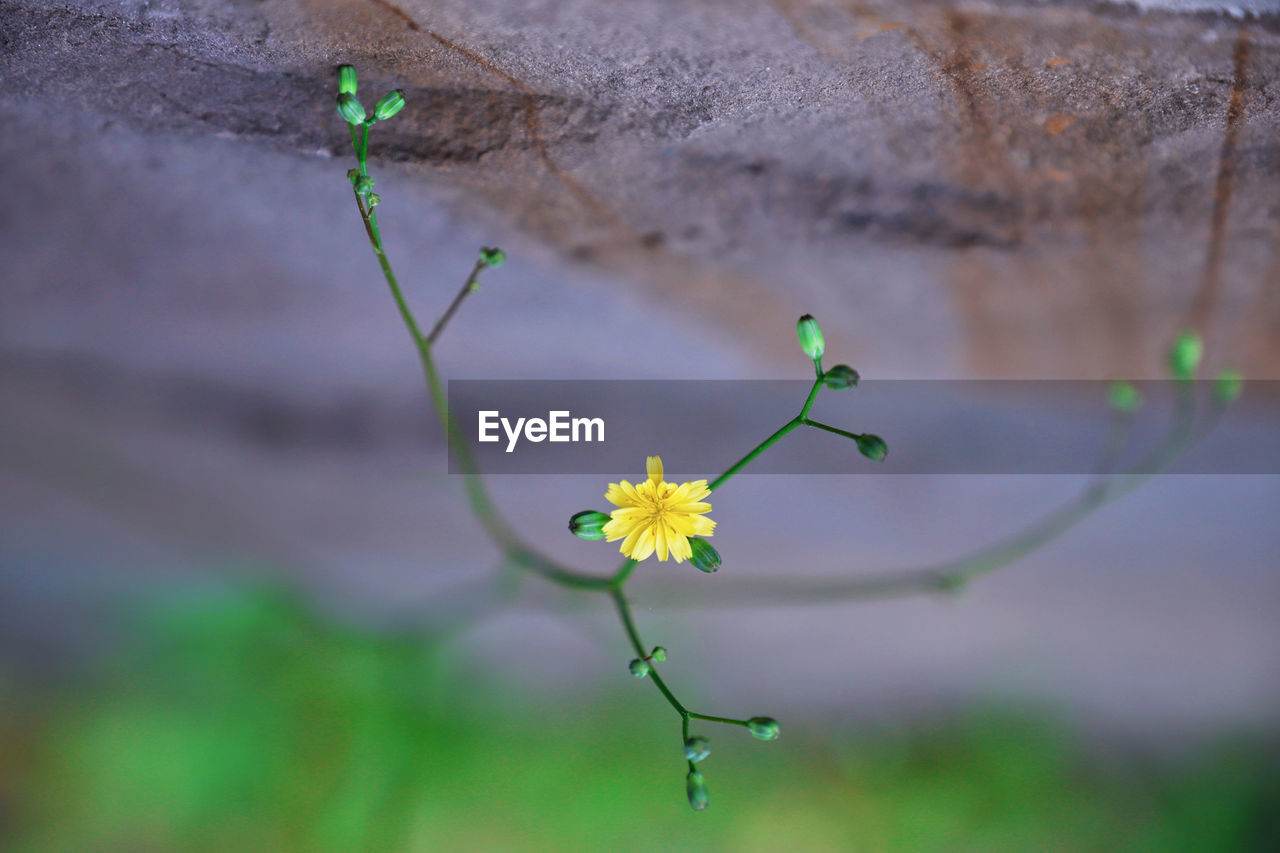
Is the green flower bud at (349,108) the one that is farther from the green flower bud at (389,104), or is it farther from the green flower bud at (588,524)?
the green flower bud at (588,524)

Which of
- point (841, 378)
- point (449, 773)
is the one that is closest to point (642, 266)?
point (841, 378)

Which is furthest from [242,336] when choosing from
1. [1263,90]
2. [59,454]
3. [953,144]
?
[1263,90]

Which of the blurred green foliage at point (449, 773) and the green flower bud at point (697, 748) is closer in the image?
the green flower bud at point (697, 748)

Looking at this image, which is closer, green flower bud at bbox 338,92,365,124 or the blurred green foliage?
green flower bud at bbox 338,92,365,124

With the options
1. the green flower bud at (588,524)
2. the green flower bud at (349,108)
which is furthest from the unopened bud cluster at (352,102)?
the green flower bud at (588,524)

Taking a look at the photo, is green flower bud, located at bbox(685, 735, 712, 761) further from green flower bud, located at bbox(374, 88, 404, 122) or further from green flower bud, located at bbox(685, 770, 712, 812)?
green flower bud, located at bbox(374, 88, 404, 122)

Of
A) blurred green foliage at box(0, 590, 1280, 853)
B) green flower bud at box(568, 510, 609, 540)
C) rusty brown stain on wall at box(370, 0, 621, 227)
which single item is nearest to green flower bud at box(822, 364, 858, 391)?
green flower bud at box(568, 510, 609, 540)

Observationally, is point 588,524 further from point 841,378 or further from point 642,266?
point 642,266
